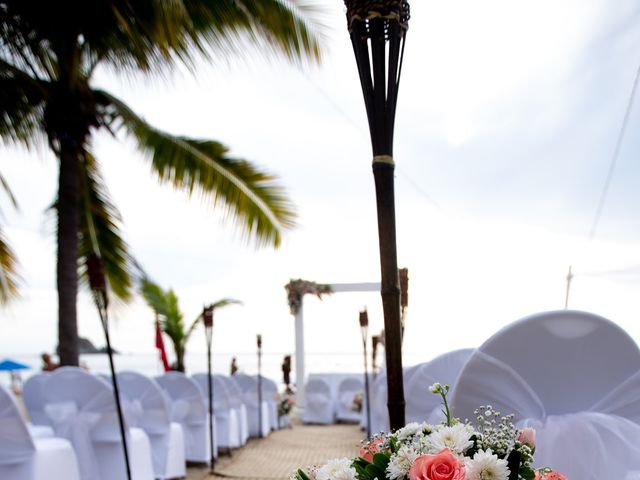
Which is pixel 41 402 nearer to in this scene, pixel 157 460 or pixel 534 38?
pixel 157 460

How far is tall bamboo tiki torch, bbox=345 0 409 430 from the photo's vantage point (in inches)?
62.2

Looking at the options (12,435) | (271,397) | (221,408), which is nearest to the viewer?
(12,435)

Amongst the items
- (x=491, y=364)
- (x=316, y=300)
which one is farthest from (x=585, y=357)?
(x=316, y=300)

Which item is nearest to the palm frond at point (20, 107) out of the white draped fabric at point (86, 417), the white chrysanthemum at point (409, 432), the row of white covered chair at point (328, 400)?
the white draped fabric at point (86, 417)

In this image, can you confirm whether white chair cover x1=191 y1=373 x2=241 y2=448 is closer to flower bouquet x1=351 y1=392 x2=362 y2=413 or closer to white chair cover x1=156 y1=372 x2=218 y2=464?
white chair cover x1=156 y1=372 x2=218 y2=464

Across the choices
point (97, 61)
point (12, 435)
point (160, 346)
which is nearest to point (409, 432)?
point (12, 435)

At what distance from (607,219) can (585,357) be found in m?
6.58

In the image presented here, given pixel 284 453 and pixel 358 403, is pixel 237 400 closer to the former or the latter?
pixel 284 453

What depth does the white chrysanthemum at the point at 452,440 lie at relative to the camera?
0.99 metres

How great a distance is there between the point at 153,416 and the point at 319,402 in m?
7.36

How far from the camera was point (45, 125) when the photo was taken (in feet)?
24.4

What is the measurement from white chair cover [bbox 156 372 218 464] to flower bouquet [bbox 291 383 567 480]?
521cm

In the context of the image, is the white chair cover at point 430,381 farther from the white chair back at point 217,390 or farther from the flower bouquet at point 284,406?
the flower bouquet at point 284,406

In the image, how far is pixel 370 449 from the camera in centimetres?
118
